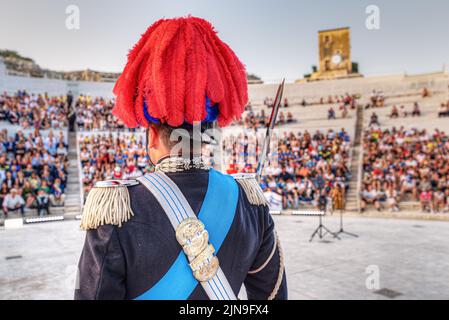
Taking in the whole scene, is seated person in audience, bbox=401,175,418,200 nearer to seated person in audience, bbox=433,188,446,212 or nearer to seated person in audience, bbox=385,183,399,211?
seated person in audience, bbox=385,183,399,211

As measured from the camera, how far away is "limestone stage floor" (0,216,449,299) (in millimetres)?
4727

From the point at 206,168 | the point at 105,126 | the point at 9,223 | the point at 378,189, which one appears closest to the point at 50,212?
the point at 9,223

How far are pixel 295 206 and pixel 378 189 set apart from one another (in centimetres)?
278

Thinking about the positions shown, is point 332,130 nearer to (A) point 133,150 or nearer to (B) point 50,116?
(A) point 133,150

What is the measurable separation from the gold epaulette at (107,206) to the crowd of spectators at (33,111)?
55.5 feet

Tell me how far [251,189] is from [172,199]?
365 millimetres

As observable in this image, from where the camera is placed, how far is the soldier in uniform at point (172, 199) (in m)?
1.09

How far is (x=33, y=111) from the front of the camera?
17094mm

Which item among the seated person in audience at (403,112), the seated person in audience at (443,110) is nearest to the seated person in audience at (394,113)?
the seated person in audience at (403,112)


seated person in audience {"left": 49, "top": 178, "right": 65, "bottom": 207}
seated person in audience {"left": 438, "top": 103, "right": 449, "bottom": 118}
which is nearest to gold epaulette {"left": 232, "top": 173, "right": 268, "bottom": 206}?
seated person in audience {"left": 49, "top": 178, "right": 65, "bottom": 207}

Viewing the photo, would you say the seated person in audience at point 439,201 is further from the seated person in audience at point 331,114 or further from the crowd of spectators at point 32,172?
the crowd of spectators at point 32,172

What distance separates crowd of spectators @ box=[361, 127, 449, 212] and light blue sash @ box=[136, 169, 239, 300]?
12.0m

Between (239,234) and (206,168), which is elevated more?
(206,168)

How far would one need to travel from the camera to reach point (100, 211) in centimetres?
110
